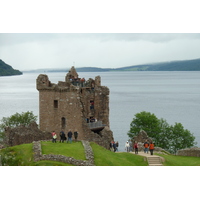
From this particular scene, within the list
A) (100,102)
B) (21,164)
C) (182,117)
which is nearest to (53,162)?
(21,164)

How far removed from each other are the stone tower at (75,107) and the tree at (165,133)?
59.7 ft


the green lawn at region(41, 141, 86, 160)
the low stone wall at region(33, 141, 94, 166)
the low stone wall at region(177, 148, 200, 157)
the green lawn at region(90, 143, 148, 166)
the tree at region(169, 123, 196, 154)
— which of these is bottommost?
the tree at region(169, 123, 196, 154)

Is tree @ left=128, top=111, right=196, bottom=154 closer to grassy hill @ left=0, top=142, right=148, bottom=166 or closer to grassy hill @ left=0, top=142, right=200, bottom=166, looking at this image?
grassy hill @ left=0, top=142, right=200, bottom=166

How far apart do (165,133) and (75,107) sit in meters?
29.8

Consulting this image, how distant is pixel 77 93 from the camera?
173 feet

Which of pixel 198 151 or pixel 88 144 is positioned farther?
pixel 198 151

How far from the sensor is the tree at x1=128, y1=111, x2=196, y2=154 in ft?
239

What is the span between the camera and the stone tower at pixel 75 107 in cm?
5206

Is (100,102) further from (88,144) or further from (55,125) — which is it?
(88,144)

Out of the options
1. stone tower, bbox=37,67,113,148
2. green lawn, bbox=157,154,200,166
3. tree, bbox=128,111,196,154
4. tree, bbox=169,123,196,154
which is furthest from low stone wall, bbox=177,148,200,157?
tree, bbox=169,123,196,154

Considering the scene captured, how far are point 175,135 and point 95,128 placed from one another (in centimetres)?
2483

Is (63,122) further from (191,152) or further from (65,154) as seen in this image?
(65,154)

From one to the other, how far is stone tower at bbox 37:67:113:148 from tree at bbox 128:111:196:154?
59.7ft

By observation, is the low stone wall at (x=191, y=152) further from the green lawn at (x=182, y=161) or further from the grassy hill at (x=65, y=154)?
the grassy hill at (x=65, y=154)
